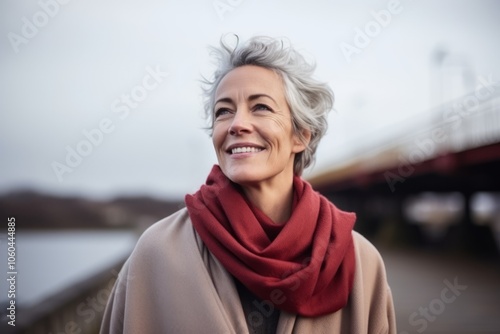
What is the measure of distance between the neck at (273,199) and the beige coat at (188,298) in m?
0.26

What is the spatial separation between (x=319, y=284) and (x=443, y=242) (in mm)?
19721

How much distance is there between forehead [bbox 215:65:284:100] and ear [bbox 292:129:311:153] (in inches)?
7.1

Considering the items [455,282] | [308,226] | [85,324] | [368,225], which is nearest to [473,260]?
[455,282]

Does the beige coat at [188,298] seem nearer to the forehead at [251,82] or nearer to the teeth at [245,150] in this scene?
the teeth at [245,150]

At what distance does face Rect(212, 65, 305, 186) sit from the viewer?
186cm

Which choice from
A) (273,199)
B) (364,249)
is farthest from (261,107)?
(364,249)

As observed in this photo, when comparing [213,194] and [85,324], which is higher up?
[213,194]

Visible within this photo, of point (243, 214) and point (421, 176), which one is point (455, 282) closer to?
point (421, 176)

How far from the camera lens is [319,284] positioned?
6.14ft

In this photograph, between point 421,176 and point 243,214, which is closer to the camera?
point 243,214

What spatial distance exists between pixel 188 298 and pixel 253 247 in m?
0.29

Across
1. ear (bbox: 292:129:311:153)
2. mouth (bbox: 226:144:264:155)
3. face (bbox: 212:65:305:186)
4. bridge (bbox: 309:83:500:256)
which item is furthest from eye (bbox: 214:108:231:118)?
bridge (bbox: 309:83:500:256)

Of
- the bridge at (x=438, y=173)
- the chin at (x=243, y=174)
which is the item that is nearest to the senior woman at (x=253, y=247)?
the chin at (x=243, y=174)

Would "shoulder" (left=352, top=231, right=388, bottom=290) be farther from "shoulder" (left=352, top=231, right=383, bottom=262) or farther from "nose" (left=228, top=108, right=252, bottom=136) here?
"nose" (left=228, top=108, right=252, bottom=136)
